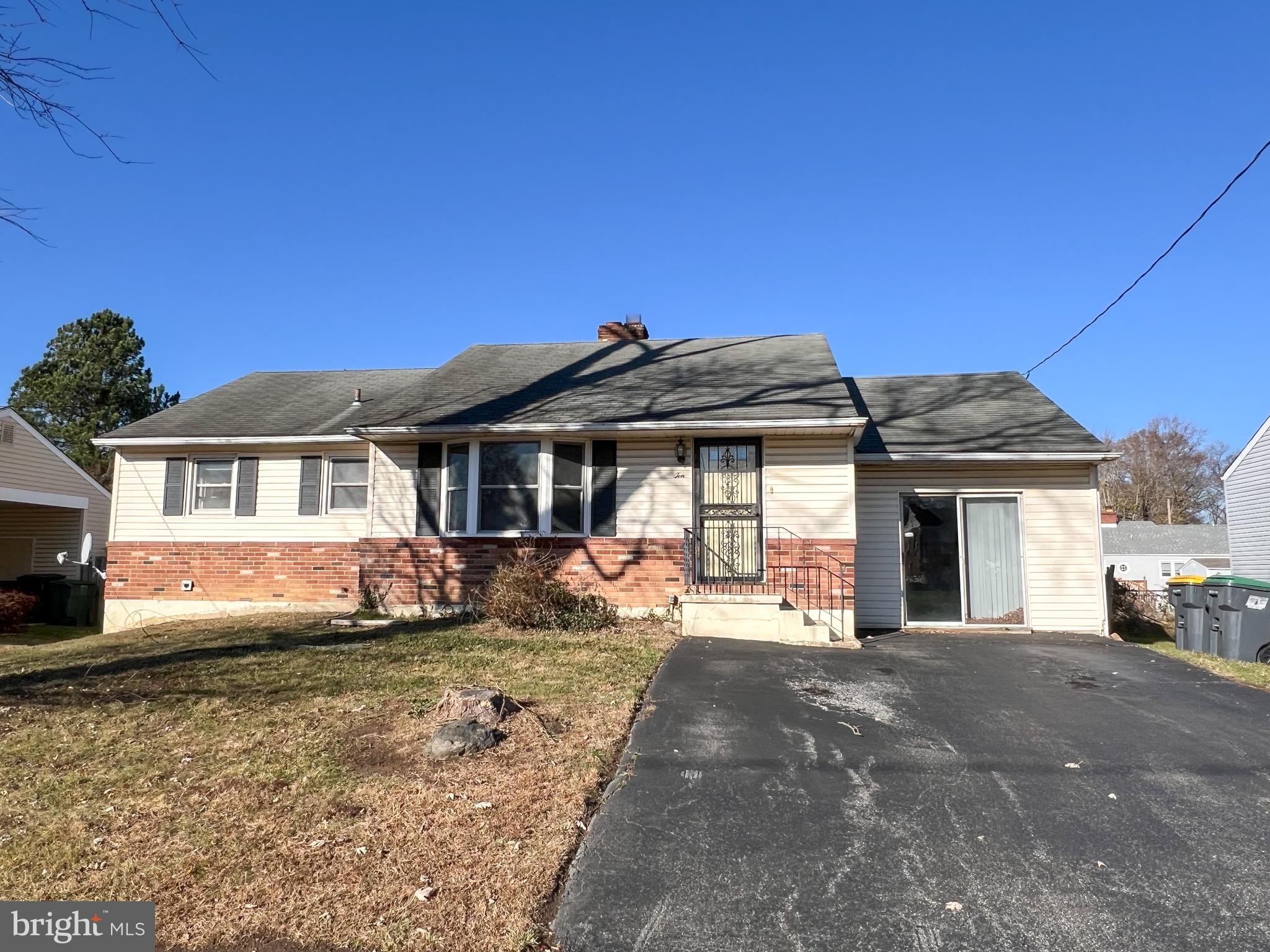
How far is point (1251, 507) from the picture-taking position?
2075 centimetres

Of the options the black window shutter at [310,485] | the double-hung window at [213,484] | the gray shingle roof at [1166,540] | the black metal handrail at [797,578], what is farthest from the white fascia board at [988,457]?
the gray shingle roof at [1166,540]

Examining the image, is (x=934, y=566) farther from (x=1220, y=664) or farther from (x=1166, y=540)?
(x=1166, y=540)

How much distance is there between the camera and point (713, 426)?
1116 cm

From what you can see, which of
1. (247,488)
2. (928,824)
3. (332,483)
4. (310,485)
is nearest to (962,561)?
(928,824)

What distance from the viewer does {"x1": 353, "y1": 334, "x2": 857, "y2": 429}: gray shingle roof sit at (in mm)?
11586

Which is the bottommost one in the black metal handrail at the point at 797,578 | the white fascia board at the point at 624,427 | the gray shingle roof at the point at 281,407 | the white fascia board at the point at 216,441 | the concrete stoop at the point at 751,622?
the concrete stoop at the point at 751,622

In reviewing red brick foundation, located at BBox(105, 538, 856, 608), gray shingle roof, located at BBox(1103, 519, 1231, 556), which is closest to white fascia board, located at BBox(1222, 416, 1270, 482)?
red brick foundation, located at BBox(105, 538, 856, 608)

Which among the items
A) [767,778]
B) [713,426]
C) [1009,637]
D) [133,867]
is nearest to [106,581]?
[713,426]

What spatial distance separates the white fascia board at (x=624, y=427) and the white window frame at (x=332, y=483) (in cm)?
221

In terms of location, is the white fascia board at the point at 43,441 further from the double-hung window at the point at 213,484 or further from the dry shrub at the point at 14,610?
the double-hung window at the point at 213,484

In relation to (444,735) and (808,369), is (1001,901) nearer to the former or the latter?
(444,735)

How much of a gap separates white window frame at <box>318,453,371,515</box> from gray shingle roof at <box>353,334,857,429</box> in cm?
124

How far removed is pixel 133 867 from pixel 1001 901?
3.96 m

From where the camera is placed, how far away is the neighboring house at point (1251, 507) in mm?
20031
